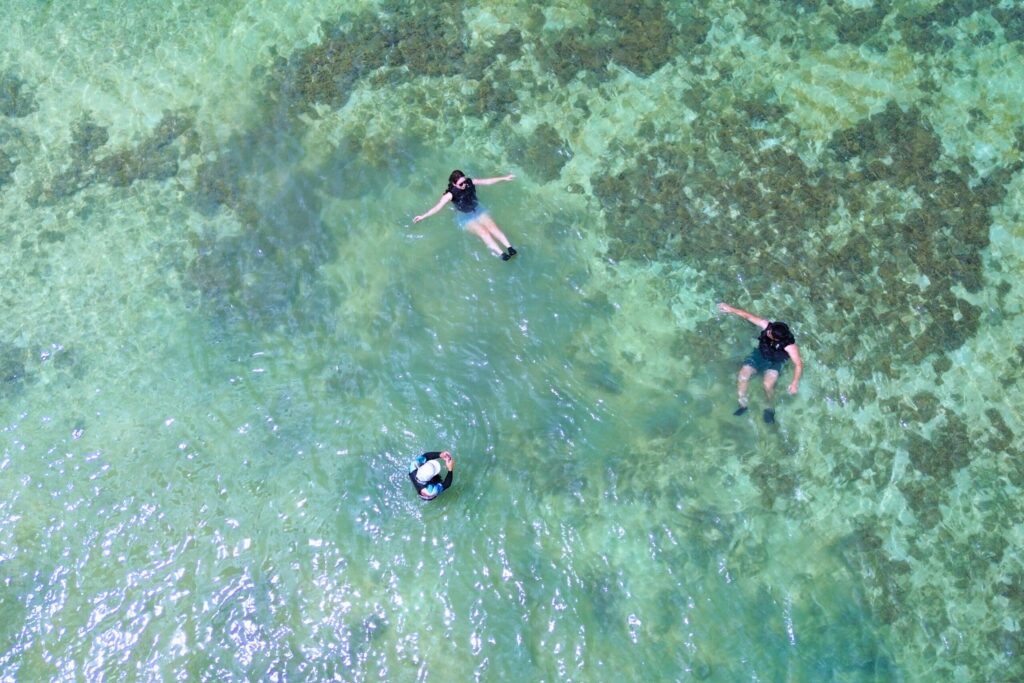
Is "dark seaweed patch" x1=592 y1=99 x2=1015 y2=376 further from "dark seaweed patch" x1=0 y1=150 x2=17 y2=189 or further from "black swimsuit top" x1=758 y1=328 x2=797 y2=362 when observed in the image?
"dark seaweed patch" x1=0 y1=150 x2=17 y2=189

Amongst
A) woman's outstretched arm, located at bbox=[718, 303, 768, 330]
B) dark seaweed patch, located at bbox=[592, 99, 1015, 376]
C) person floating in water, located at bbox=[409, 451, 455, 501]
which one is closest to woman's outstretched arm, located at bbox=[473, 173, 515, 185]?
dark seaweed patch, located at bbox=[592, 99, 1015, 376]

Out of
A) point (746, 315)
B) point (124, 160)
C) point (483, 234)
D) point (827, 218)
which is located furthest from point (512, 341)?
point (124, 160)

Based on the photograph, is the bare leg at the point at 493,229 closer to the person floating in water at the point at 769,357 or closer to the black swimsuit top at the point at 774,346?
the person floating in water at the point at 769,357

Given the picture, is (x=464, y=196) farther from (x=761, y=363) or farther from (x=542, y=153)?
(x=761, y=363)

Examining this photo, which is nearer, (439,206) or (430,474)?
(430,474)

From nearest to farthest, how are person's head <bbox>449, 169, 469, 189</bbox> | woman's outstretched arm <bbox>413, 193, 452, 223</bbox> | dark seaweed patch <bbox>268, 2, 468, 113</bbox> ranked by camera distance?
person's head <bbox>449, 169, 469, 189</bbox> < woman's outstretched arm <bbox>413, 193, 452, 223</bbox> < dark seaweed patch <bbox>268, 2, 468, 113</bbox>

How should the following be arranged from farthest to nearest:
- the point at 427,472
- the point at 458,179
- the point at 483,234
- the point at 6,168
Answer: the point at 6,168, the point at 483,234, the point at 458,179, the point at 427,472

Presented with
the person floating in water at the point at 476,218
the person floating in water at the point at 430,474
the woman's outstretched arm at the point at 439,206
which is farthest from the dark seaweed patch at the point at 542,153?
the person floating in water at the point at 430,474

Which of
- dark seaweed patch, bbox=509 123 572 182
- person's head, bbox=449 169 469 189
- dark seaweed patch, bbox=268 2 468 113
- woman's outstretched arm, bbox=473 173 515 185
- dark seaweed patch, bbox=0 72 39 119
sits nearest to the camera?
person's head, bbox=449 169 469 189
